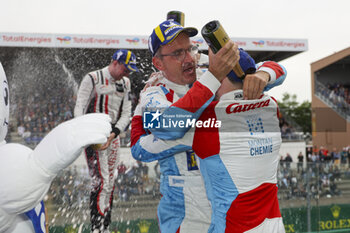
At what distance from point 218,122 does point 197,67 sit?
0.76 m

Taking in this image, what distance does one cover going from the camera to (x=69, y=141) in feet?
4.30

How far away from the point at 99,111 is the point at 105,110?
73 mm

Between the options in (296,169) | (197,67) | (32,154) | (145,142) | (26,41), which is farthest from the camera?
(26,41)

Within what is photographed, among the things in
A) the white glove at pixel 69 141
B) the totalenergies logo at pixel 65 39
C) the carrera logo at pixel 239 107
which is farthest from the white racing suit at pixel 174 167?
the totalenergies logo at pixel 65 39

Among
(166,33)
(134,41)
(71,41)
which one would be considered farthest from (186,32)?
(71,41)

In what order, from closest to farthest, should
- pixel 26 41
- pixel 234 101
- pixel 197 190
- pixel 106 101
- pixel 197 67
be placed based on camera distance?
pixel 234 101
pixel 197 190
pixel 197 67
pixel 106 101
pixel 26 41

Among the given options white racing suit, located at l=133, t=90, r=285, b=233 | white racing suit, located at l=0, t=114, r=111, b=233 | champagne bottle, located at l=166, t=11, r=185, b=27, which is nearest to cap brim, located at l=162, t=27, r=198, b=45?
champagne bottle, located at l=166, t=11, r=185, b=27

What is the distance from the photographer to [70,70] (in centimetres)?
1283

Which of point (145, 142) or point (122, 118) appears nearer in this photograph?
point (145, 142)

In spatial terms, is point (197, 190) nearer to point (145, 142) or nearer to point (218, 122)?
point (145, 142)

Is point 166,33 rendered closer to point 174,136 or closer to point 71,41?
point 174,136

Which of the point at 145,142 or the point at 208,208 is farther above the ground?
the point at 145,142

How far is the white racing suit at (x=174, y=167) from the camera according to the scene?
1831 mm

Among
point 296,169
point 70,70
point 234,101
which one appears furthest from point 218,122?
point 70,70
